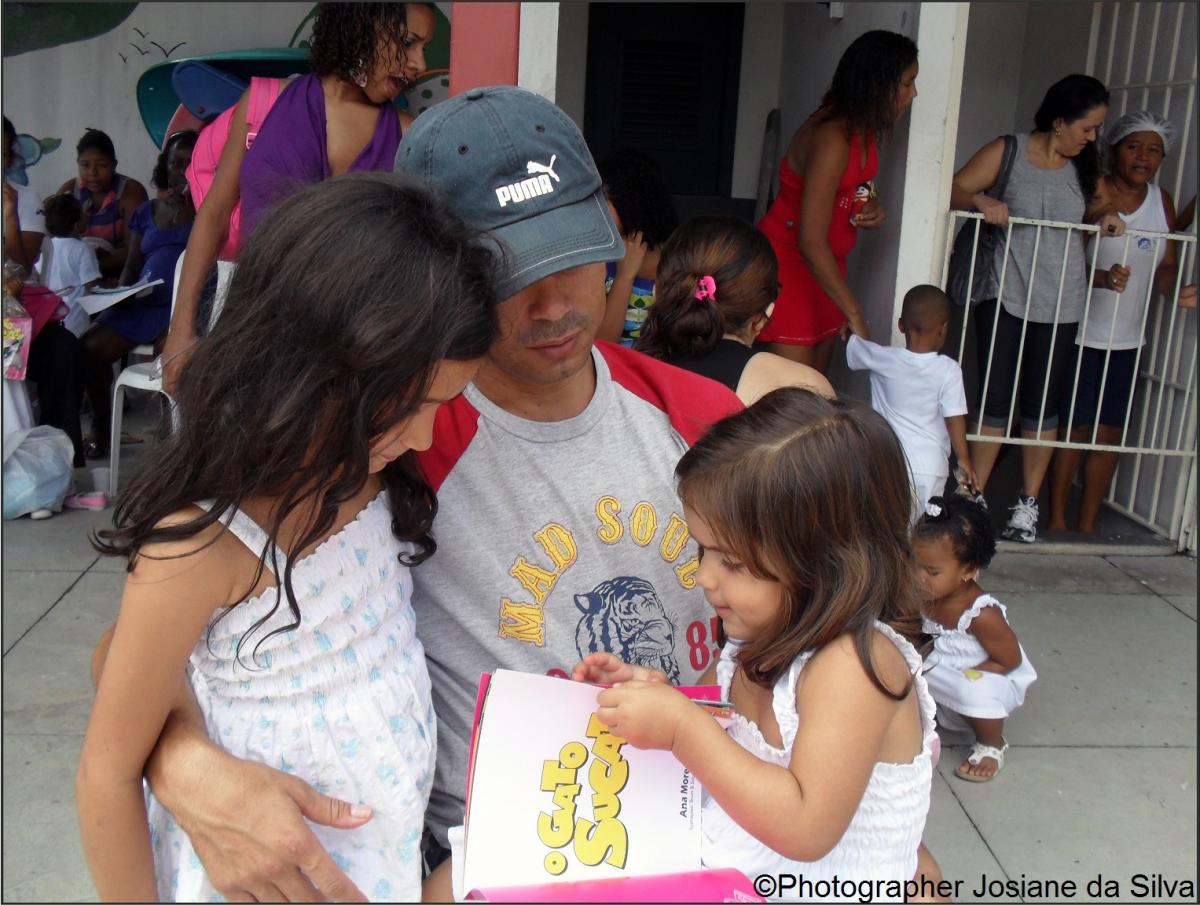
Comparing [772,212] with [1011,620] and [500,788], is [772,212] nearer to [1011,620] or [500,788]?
[1011,620]

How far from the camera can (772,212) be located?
463 centimetres

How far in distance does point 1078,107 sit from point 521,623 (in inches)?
154

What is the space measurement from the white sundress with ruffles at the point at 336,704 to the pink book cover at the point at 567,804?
0.45 ft

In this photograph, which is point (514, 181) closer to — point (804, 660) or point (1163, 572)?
point (804, 660)

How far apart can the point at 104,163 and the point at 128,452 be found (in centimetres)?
200

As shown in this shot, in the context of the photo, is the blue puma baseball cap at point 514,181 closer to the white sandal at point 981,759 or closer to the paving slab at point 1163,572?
the white sandal at point 981,759

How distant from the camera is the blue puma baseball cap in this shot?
148cm

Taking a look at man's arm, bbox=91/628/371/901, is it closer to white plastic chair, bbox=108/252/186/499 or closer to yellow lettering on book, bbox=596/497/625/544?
yellow lettering on book, bbox=596/497/625/544

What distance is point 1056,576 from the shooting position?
4652 millimetres

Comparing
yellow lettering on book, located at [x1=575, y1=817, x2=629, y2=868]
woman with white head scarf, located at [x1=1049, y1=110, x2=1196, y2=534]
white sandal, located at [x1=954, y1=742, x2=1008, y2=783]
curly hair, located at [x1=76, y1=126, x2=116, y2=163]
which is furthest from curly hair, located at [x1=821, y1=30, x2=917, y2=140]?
curly hair, located at [x1=76, y1=126, x2=116, y2=163]

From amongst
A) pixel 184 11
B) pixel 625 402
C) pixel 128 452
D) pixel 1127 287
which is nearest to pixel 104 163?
pixel 184 11

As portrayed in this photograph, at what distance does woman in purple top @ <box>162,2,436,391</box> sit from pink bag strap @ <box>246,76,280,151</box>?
26mm

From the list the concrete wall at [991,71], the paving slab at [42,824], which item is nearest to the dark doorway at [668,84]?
the concrete wall at [991,71]

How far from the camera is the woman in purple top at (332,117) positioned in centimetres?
298
